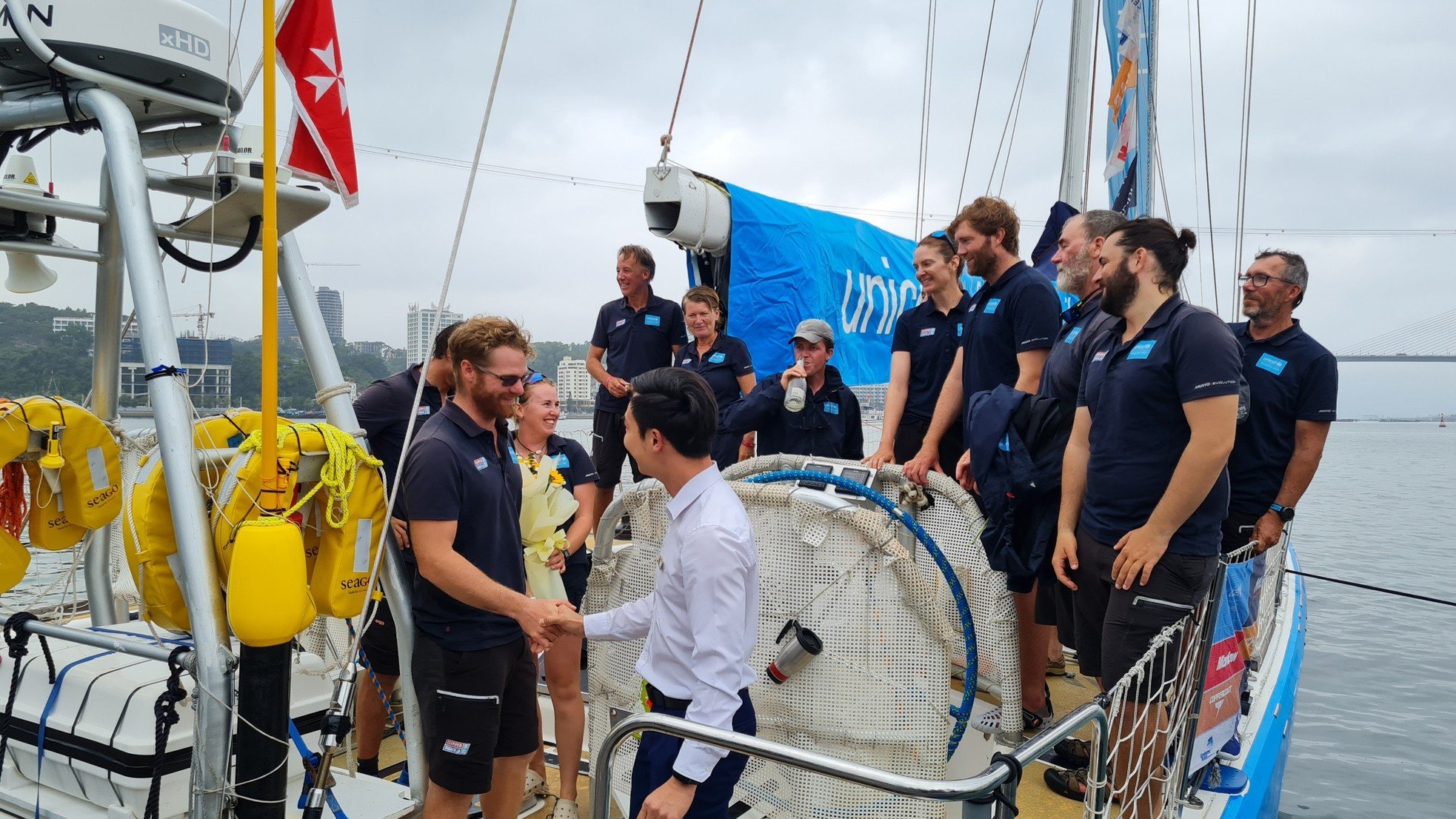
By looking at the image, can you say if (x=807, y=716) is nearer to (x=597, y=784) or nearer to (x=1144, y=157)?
(x=597, y=784)

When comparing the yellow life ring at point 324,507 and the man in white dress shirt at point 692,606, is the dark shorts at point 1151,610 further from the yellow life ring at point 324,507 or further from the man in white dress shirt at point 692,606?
the yellow life ring at point 324,507

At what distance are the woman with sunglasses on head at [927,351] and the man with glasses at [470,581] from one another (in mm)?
2188

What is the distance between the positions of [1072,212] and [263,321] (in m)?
5.80

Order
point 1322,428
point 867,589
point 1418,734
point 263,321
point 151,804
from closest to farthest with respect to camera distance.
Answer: point 263,321, point 151,804, point 867,589, point 1322,428, point 1418,734

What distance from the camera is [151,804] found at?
2.22 m

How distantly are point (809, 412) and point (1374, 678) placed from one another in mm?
9814

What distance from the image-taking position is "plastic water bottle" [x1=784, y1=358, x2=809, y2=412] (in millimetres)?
4266

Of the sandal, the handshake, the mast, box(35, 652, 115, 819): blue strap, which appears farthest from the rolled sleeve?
the mast

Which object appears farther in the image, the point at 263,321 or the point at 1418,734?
the point at 1418,734

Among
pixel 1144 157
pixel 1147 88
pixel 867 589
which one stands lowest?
pixel 867 589

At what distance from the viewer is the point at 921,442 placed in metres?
4.57

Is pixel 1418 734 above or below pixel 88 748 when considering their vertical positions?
below

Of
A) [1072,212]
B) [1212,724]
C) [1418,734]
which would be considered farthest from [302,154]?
[1418,734]

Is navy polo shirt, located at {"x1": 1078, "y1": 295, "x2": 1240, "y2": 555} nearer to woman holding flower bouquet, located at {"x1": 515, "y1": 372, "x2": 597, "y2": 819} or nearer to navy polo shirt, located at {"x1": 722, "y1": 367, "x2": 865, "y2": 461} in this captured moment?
navy polo shirt, located at {"x1": 722, "y1": 367, "x2": 865, "y2": 461}
